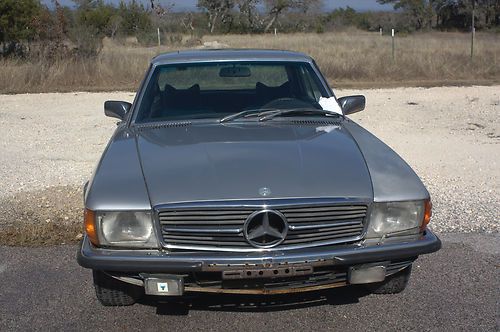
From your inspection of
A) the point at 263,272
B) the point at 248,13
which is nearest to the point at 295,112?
the point at 263,272

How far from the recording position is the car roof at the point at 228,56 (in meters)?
5.35

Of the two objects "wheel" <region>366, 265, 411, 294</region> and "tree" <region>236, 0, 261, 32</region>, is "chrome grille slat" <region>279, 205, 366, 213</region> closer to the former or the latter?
"wheel" <region>366, 265, 411, 294</region>

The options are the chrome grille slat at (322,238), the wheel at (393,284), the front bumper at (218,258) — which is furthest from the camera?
the wheel at (393,284)

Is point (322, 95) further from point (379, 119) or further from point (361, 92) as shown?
point (361, 92)

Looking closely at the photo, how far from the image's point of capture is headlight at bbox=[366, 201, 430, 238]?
358cm

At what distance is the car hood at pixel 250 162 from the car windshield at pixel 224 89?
1.16 ft

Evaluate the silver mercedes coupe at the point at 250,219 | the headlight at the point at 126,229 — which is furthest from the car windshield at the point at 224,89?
the headlight at the point at 126,229

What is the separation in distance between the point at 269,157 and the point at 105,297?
4.14ft

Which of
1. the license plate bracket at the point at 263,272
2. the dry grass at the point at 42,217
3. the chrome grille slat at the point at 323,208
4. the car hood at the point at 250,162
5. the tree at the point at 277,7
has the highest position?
the tree at the point at 277,7

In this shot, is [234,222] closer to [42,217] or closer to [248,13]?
[42,217]

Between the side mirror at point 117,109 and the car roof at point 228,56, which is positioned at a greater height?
the car roof at point 228,56

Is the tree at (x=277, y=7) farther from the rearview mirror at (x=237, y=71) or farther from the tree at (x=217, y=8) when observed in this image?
the rearview mirror at (x=237, y=71)

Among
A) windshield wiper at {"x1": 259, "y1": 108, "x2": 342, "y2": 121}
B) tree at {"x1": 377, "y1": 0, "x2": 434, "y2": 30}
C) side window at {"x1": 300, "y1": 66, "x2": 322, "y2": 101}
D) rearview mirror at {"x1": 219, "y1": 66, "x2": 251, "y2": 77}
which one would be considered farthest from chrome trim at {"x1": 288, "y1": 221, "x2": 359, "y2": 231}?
Answer: tree at {"x1": 377, "y1": 0, "x2": 434, "y2": 30}

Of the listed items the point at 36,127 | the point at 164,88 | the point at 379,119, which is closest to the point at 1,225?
the point at 164,88
